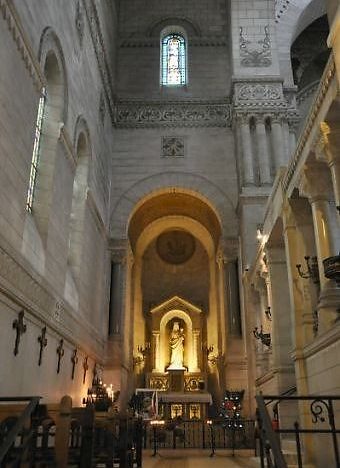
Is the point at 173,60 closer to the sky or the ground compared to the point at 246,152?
closer to the sky

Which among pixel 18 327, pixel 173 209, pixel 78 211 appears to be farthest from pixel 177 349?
pixel 18 327

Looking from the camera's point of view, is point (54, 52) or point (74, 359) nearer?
point (54, 52)

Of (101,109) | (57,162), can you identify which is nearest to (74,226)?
(57,162)

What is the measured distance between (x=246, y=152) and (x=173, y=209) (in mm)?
5151

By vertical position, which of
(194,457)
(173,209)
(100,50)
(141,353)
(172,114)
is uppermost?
(100,50)

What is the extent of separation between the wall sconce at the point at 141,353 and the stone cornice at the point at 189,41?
527 inches

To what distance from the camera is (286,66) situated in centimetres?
2116

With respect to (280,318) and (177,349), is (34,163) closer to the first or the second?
(280,318)

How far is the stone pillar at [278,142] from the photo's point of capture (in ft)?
62.0

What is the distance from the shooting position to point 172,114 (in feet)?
69.3

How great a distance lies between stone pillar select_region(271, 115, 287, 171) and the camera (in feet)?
62.0

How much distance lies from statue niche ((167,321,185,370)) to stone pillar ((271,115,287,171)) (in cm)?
890

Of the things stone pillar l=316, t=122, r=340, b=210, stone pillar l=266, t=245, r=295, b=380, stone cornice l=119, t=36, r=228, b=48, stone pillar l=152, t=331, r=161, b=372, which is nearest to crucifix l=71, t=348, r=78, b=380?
stone pillar l=266, t=245, r=295, b=380

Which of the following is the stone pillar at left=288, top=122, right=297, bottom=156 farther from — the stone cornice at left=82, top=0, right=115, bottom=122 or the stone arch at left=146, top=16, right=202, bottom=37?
the stone cornice at left=82, top=0, right=115, bottom=122
